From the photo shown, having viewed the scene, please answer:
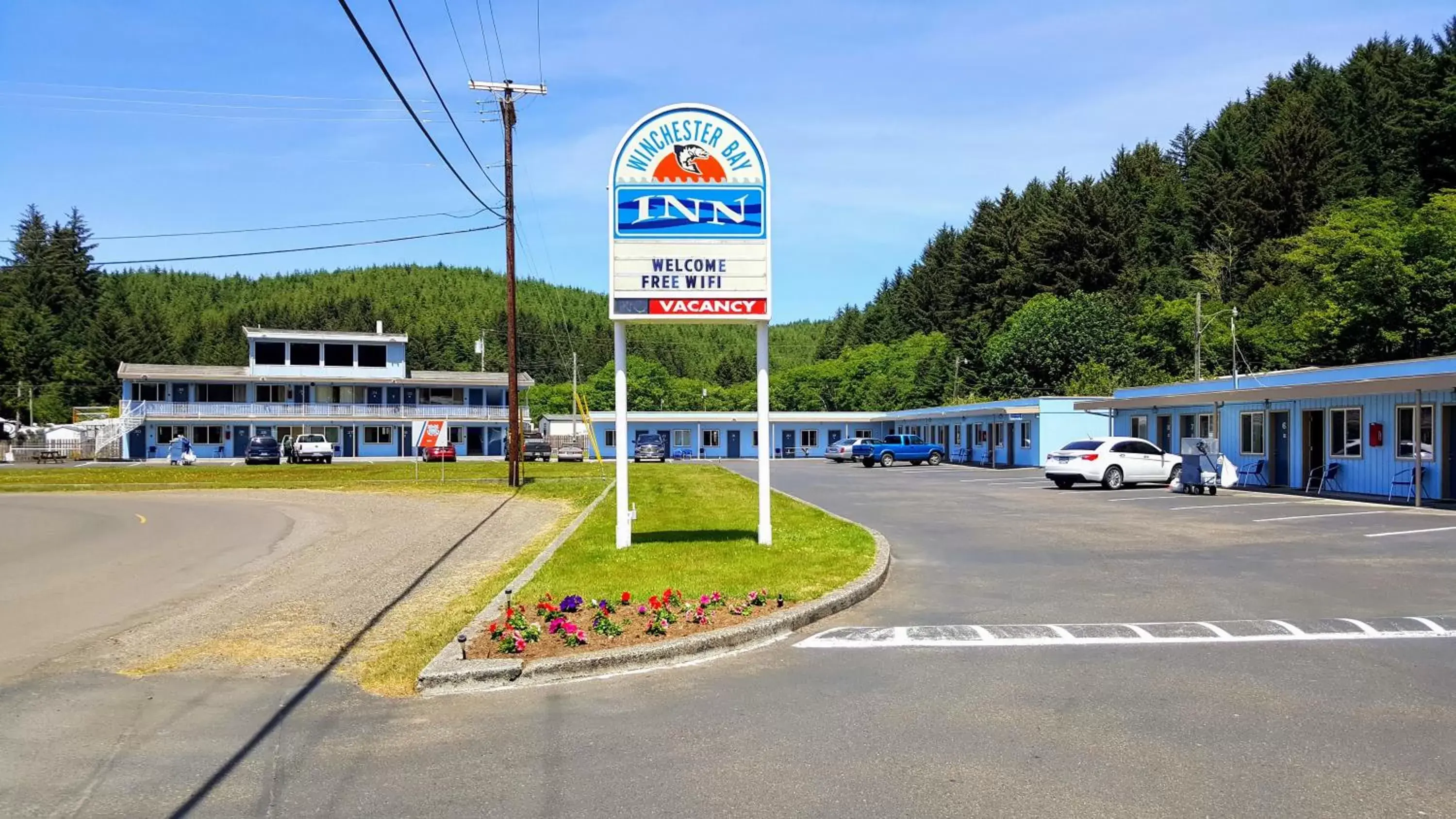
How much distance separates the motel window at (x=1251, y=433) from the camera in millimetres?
30219

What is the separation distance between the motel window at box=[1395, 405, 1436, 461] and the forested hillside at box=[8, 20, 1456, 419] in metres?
31.9

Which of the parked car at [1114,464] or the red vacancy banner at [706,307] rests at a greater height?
the red vacancy banner at [706,307]

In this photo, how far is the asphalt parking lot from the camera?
16.6ft

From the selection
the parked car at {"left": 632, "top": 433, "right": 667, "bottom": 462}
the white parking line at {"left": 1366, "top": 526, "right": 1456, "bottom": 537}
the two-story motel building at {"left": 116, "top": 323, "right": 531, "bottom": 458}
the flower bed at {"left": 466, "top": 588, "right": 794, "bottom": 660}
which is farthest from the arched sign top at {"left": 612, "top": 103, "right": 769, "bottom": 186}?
the two-story motel building at {"left": 116, "top": 323, "right": 531, "bottom": 458}

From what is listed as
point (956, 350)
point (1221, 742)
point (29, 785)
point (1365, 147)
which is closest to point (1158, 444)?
point (1221, 742)

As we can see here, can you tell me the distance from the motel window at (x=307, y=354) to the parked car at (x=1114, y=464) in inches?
2135

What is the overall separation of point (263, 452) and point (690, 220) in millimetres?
50741

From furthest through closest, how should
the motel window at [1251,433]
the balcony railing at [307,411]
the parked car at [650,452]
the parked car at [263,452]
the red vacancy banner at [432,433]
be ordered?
the balcony railing at [307,411] < the parked car at [650,452] < the parked car at [263,452] < the red vacancy banner at [432,433] < the motel window at [1251,433]

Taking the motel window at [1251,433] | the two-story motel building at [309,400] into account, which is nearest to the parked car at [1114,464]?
the motel window at [1251,433]

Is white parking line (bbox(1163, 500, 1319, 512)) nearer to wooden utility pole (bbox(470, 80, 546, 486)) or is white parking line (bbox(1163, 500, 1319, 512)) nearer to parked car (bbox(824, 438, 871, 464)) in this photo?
wooden utility pole (bbox(470, 80, 546, 486))

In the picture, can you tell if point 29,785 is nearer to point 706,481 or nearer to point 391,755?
point 391,755

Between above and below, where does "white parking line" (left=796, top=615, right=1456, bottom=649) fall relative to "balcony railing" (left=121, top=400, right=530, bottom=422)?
below

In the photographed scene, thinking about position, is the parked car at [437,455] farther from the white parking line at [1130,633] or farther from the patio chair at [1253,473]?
the white parking line at [1130,633]

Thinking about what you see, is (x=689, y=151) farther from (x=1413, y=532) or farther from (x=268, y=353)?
(x=268, y=353)
